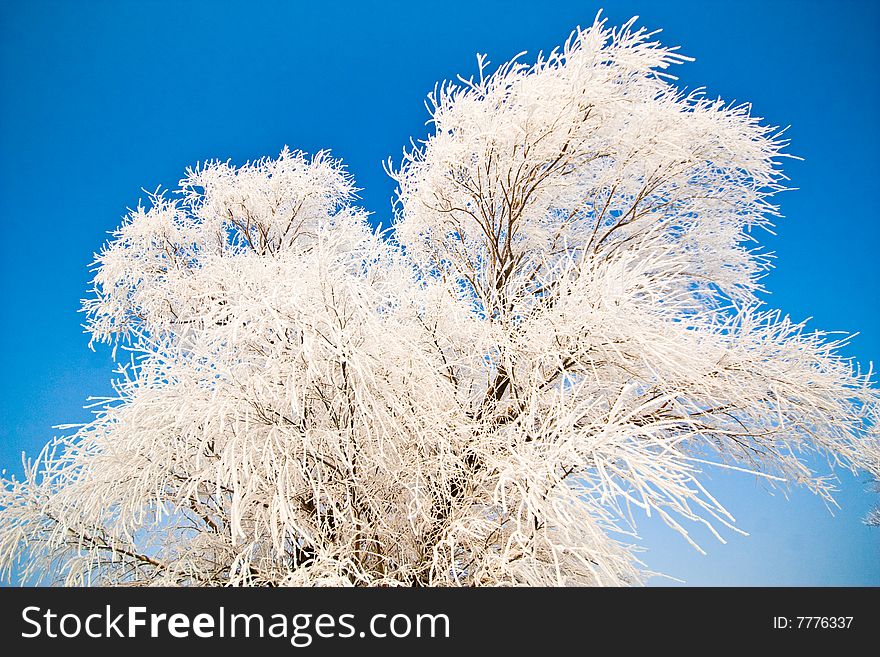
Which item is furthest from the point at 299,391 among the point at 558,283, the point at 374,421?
the point at 558,283

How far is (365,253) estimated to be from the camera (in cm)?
353

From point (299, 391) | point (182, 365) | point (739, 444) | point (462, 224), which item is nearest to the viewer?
point (299, 391)

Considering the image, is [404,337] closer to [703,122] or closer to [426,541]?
[426,541]

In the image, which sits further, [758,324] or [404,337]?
[758,324]

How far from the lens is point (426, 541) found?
3.11m

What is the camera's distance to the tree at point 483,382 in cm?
282

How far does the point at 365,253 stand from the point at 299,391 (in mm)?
990

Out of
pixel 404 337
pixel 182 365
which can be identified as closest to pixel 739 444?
pixel 404 337

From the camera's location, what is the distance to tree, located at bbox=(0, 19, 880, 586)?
2818 mm

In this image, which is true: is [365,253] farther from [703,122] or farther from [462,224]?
[703,122]

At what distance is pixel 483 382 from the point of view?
4219 millimetres
